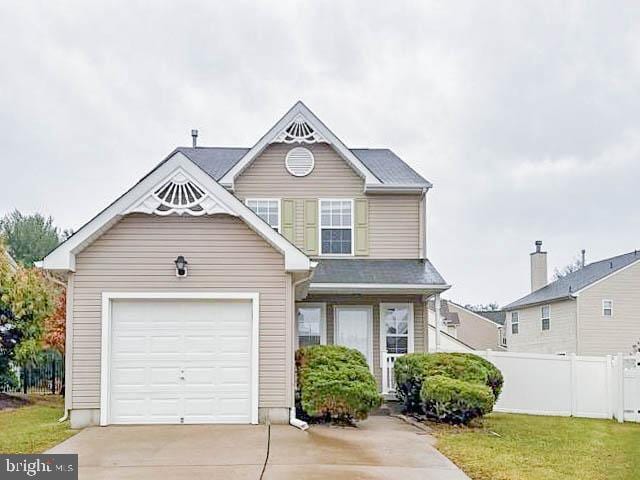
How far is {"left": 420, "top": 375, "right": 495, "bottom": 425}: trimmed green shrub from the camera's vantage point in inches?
560

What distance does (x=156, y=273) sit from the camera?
13.5 metres

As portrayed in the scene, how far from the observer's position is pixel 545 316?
33938 mm

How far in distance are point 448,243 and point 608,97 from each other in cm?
1585

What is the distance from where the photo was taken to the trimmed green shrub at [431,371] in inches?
602

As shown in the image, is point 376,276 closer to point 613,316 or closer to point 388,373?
point 388,373

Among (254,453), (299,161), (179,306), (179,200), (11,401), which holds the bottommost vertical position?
(11,401)

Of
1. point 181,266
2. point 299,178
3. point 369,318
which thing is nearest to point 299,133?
point 299,178

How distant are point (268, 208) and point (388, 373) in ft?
17.3

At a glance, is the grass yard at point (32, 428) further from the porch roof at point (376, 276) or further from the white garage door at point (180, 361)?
the porch roof at point (376, 276)

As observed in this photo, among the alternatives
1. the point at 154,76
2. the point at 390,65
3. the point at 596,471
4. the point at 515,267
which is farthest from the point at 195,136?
the point at 515,267

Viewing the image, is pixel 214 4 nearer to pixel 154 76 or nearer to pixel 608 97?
pixel 154 76

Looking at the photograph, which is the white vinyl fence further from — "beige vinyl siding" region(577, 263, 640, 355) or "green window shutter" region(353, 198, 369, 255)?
"beige vinyl siding" region(577, 263, 640, 355)

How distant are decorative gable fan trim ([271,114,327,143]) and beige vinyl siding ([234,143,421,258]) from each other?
8.3 inches

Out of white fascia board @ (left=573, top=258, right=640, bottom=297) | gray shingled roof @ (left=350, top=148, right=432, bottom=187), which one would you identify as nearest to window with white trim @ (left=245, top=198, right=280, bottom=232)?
gray shingled roof @ (left=350, top=148, right=432, bottom=187)
